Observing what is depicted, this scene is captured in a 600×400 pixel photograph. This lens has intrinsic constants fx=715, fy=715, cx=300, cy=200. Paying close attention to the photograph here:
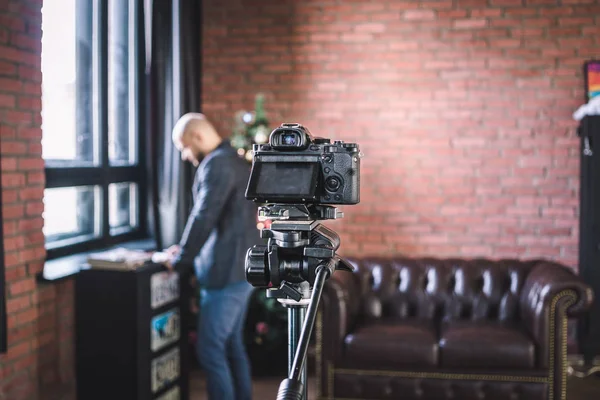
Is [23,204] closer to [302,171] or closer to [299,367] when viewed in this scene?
[302,171]

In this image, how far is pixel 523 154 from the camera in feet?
16.3

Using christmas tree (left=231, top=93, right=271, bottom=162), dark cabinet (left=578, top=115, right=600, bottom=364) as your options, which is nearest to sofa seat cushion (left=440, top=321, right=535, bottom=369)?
dark cabinet (left=578, top=115, right=600, bottom=364)

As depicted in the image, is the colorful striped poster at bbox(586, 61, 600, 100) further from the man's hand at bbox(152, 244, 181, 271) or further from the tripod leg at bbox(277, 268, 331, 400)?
the tripod leg at bbox(277, 268, 331, 400)

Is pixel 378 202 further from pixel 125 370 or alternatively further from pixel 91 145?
pixel 125 370

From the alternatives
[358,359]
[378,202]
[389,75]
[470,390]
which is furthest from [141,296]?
[389,75]

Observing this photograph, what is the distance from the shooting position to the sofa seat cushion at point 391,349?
147 inches

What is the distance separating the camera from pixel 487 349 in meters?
3.68

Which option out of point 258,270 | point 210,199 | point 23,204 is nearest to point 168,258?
point 210,199

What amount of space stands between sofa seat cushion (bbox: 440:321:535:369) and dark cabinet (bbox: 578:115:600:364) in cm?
106

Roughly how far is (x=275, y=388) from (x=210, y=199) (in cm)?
152

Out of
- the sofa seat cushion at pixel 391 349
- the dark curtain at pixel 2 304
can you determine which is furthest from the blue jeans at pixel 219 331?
the dark curtain at pixel 2 304

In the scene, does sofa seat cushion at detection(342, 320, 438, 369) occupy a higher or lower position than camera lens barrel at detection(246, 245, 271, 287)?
lower

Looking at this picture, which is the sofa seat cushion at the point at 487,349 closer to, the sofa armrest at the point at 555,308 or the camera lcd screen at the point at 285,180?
the sofa armrest at the point at 555,308

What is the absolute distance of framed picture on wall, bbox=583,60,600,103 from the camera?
4809mm
